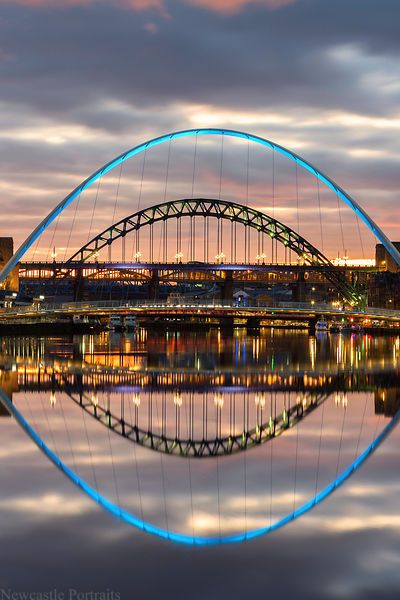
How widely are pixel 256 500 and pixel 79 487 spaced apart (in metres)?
3.63

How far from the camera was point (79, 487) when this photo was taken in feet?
69.1

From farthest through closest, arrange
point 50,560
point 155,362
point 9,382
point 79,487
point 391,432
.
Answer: point 155,362 < point 9,382 < point 391,432 < point 79,487 < point 50,560

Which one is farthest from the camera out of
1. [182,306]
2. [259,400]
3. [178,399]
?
[182,306]

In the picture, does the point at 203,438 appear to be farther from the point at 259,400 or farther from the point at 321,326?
the point at 321,326

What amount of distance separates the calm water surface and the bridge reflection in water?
67 millimetres

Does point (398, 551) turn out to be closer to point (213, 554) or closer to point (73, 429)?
point (213, 554)

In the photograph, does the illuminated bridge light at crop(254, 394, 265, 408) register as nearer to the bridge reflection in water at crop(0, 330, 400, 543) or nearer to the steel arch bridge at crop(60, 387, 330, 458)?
the bridge reflection in water at crop(0, 330, 400, 543)

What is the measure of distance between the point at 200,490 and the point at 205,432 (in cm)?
917

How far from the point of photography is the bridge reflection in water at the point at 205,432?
1923 centimetres

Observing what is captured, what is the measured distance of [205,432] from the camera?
30.1 metres

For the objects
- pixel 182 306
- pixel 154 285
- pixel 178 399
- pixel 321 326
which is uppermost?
pixel 154 285

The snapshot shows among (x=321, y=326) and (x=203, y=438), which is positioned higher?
(x=321, y=326)

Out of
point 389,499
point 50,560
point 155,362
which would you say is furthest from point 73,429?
point 155,362

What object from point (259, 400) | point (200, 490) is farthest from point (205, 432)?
point (259, 400)
